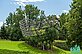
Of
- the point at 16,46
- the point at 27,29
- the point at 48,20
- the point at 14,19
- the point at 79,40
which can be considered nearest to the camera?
the point at 79,40

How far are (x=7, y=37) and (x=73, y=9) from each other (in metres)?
18.9

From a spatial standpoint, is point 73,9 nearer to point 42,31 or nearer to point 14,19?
point 42,31

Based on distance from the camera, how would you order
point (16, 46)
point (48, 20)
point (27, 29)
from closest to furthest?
1. point (27, 29)
2. point (16, 46)
3. point (48, 20)

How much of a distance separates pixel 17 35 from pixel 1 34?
5.96 metres

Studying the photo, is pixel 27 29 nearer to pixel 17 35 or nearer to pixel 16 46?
pixel 16 46

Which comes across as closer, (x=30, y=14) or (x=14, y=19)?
(x=30, y=14)

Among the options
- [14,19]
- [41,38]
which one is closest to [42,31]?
[41,38]

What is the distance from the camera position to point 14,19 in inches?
1890

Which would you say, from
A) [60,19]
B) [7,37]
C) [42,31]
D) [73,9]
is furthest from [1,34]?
[73,9]

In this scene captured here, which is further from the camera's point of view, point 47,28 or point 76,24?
point 47,28

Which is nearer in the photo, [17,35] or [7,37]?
[17,35]

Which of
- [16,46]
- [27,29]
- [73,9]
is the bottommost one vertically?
[16,46]

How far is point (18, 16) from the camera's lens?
151 feet

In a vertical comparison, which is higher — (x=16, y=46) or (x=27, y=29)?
(x=27, y=29)
